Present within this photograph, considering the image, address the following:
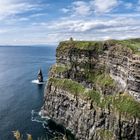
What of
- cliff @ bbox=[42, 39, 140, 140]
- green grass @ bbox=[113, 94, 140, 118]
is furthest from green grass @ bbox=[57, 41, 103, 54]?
green grass @ bbox=[113, 94, 140, 118]

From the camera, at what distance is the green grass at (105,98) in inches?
3816

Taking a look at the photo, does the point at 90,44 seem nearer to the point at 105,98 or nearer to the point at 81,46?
the point at 81,46

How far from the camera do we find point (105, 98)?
4382 inches

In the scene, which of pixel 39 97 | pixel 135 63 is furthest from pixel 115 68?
pixel 39 97

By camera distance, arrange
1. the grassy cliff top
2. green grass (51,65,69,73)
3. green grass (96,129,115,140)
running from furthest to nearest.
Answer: green grass (51,65,69,73), the grassy cliff top, green grass (96,129,115,140)

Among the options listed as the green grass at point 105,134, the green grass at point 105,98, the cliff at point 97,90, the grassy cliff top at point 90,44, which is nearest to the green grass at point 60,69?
the cliff at point 97,90

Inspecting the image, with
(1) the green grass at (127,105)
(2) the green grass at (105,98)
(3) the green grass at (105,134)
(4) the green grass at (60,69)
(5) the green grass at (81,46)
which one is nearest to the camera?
(1) the green grass at (127,105)

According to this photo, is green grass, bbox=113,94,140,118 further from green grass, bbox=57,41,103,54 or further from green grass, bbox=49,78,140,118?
green grass, bbox=57,41,103,54

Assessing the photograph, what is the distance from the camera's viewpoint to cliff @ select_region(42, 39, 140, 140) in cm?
9750

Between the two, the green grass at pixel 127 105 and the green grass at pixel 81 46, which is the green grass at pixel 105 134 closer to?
the green grass at pixel 127 105

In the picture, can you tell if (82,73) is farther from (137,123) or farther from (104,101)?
(137,123)

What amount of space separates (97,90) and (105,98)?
12.6 metres

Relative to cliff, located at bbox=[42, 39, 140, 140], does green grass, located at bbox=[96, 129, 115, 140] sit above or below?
below

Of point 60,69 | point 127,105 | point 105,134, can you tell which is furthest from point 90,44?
point 105,134
